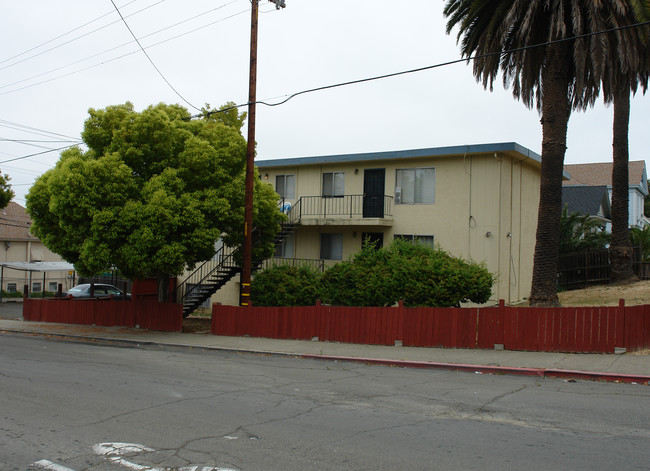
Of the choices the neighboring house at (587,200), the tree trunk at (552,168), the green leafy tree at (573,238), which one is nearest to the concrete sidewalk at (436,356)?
the tree trunk at (552,168)

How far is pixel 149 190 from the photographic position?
16938 millimetres

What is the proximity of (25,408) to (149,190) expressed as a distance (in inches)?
381

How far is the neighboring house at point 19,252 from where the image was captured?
40.5 meters

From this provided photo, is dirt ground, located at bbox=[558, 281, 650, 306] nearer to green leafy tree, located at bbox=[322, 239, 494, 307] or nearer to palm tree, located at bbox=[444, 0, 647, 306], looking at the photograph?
palm tree, located at bbox=[444, 0, 647, 306]

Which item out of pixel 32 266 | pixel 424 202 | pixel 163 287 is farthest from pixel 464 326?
pixel 32 266

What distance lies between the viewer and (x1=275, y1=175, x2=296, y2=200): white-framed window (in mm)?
25500

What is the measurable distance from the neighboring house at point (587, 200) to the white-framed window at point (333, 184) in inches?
726

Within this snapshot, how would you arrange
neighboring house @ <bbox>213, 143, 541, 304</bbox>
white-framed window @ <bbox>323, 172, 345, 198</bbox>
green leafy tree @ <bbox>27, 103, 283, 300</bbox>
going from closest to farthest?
green leafy tree @ <bbox>27, 103, 283, 300</bbox>
neighboring house @ <bbox>213, 143, 541, 304</bbox>
white-framed window @ <bbox>323, 172, 345, 198</bbox>

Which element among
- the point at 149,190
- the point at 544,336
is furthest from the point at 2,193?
the point at 544,336

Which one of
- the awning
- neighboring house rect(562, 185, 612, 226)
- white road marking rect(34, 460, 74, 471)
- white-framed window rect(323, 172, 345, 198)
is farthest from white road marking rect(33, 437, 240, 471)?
neighboring house rect(562, 185, 612, 226)

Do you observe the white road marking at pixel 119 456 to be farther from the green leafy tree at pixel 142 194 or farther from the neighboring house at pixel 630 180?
the neighboring house at pixel 630 180

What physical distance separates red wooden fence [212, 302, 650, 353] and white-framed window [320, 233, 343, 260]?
7.17 meters

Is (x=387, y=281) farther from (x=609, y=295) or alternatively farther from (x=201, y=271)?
(x=201, y=271)

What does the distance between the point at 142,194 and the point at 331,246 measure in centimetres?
957
